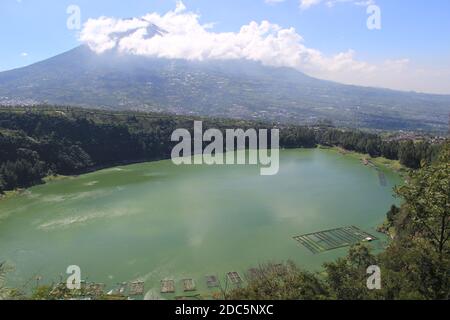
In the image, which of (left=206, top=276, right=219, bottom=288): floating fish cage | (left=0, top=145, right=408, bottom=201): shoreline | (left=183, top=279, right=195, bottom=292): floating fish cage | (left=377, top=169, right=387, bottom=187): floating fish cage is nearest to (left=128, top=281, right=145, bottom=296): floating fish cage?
(left=183, top=279, right=195, bottom=292): floating fish cage

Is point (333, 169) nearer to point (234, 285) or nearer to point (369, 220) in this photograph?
point (369, 220)

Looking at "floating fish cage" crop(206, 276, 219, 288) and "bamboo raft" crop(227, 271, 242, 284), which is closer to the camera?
"floating fish cage" crop(206, 276, 219, 288)

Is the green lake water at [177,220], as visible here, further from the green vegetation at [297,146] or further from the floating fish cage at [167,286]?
the green vegetation at [297,146]

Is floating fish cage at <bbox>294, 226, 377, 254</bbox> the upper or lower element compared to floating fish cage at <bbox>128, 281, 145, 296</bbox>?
upper

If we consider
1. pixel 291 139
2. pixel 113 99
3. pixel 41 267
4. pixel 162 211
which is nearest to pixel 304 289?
pixel 41 267

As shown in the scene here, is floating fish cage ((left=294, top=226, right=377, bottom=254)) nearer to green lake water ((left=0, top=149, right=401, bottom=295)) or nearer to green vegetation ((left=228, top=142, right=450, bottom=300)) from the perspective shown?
green lake water ((left=0, top=149, right=401, bottom=295))

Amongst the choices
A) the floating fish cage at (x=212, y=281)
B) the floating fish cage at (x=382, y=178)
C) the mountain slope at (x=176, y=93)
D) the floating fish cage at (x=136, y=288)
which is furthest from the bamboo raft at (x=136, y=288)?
the mountain slope at (x=176, y=93)
